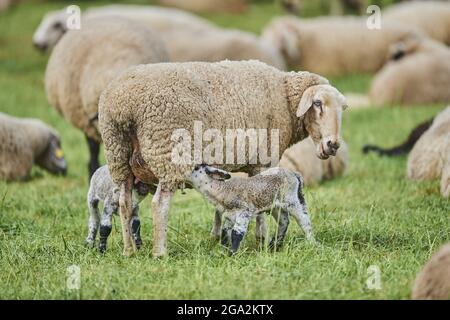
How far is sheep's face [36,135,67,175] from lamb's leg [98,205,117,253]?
4.35 meters

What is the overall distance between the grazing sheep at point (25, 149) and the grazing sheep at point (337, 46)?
7717 millimetres

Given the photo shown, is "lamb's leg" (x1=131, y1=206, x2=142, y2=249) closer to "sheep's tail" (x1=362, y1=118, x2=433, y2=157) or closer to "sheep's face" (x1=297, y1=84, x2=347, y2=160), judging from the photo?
"sheep's face" (x1=297, y1=84, x2=347, y2=160)

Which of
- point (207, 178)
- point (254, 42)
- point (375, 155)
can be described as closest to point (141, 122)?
point (207, 178)

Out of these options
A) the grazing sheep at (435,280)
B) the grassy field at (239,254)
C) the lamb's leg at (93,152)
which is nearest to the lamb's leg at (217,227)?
the grassy field at (239,254)

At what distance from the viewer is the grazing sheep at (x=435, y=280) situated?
533 centimetres

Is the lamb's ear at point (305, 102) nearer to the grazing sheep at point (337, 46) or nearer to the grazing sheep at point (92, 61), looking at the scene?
the grazing sheep at point (92, 61)

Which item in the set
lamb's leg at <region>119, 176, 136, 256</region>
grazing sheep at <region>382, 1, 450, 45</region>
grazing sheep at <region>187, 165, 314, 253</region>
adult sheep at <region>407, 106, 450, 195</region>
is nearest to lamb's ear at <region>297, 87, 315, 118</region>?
grazing sheep at <region>187, 165, 314, 253</region>

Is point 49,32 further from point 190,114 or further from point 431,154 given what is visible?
point 190,114

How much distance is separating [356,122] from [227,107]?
7.49 m

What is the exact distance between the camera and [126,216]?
671cm

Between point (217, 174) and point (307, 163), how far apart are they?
3454mm

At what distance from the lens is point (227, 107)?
677 centimetres

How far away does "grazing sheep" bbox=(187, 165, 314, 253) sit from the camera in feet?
21.3

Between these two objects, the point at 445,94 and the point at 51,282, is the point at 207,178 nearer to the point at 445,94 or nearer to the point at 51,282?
the point at 51,282
